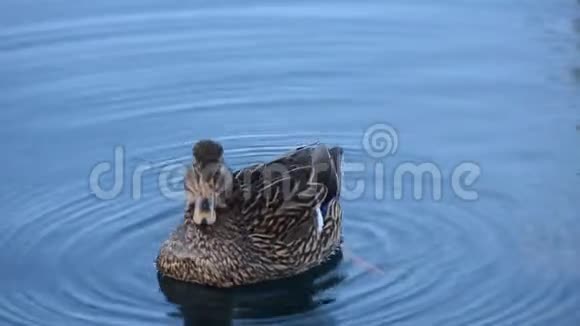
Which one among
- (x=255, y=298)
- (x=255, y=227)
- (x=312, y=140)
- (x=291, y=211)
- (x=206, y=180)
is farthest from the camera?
(x=312, y=140)

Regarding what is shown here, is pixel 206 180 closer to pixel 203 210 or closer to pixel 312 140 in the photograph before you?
pixel 203 210

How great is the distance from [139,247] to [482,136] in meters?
2.95

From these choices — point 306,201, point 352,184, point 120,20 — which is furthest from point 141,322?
point 120,20

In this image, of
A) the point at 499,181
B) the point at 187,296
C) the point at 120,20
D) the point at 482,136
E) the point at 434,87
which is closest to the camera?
the point at 187,296

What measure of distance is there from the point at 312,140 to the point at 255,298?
2.18 m

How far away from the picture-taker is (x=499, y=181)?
1056 centimetres

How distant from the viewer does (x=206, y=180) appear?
9.16 meters

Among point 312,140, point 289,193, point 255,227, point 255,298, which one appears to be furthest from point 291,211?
point 312,140

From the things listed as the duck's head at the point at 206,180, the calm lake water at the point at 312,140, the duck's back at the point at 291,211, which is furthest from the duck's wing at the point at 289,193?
the duck's head at the point at 206,180

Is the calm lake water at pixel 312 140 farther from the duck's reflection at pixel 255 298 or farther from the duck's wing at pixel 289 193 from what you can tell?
the duck's wing at pixel 289 193

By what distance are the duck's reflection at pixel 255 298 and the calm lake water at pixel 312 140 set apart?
2 cm

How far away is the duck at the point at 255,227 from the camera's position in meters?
9.54

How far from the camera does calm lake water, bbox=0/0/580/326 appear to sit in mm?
9227

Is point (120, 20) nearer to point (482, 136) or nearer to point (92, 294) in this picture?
point (482, 136)
